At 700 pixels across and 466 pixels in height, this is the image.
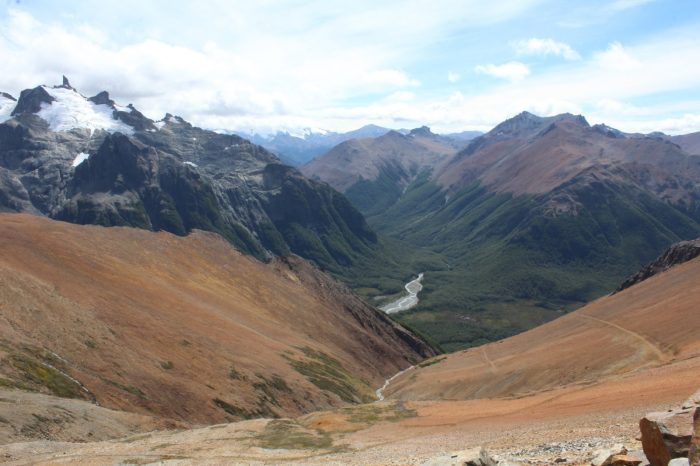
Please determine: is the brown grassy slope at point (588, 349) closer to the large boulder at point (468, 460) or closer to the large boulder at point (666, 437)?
the large boulder at point (468, 460)

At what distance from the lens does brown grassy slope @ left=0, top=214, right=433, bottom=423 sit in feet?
325

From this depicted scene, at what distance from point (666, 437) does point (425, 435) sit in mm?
46522

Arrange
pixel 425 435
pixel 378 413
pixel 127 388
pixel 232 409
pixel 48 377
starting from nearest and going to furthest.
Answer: pixel 425 435, pixel 48 377, pixel 378 413, pixel 127 388, pixel 232 409

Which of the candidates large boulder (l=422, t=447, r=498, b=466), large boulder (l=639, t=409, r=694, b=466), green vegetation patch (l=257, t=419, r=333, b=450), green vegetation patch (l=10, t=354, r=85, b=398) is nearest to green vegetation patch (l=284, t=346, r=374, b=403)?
green vegetation patch (l=257, t=419, r=333, b=450)

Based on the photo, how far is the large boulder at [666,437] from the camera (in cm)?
2841

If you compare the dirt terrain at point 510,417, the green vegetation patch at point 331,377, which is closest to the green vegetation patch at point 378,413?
the dirt terrain at point 510,417

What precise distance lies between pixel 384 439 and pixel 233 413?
45.9m

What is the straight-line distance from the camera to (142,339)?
401 ft

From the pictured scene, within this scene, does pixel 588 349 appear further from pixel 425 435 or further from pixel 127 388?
pixel 127 388

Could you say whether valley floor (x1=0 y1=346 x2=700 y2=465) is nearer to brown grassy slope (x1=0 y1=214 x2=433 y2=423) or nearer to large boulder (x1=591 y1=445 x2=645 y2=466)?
large boulder (x1=591 y1=445 x2=645 y2=466)

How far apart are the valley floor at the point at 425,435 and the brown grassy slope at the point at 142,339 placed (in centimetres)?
2472

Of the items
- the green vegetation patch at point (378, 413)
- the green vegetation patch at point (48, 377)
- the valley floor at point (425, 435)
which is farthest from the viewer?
the green vegetation patch at point (378, 413)

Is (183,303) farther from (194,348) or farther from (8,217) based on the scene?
(8,217)

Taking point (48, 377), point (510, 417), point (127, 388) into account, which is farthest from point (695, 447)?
point (127, 388)
